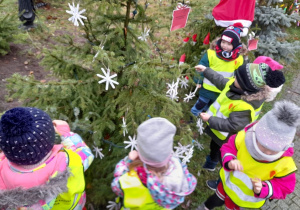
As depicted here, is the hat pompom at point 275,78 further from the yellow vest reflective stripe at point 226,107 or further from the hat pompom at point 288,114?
the hat pompom at point 288,114

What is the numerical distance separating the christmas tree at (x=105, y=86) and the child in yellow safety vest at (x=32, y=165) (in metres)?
0.62

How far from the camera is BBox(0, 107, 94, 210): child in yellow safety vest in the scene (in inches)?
50.6

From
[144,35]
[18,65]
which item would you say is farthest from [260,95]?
[18,65]

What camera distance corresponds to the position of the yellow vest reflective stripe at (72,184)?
5.21 feet

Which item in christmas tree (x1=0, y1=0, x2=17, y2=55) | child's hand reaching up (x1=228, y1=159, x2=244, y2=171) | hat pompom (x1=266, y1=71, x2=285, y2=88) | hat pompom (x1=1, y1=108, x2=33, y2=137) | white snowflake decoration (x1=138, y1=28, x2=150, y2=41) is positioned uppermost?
white snowflake decoration (x1=138, y1=28, x2=150, y2=41)

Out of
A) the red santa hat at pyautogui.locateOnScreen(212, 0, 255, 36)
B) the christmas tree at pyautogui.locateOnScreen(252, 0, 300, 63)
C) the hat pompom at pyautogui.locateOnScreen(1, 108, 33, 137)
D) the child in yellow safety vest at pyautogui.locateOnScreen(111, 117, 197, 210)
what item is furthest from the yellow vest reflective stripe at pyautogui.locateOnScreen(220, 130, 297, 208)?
the christmas tree at pyautogui.locateOnScreen(252, 0, 300, 63)

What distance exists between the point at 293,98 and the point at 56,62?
6.03 meters

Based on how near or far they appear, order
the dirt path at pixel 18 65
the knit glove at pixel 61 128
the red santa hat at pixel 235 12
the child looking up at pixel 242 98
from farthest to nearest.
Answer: the dirt path at pixel 18 65, the red santa hat at pixel 235 12, the child looking up at pixel 242 98, the knit glove at pixel 61 128

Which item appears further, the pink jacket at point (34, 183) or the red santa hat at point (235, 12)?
the red santa hat at point (235, 12)

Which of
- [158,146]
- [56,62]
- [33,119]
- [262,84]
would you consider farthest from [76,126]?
[262,84]

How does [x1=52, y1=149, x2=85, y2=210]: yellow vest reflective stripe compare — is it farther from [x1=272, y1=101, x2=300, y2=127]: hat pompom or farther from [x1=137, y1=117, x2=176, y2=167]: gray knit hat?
[x1=272, y1=101, x2=300, y2=127]: hat pompom

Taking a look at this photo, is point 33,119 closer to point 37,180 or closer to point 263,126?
point 37,180

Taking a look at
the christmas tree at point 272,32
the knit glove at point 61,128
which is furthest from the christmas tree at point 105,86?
the christmas tree at point 272,32

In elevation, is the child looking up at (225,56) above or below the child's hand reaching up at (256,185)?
above
